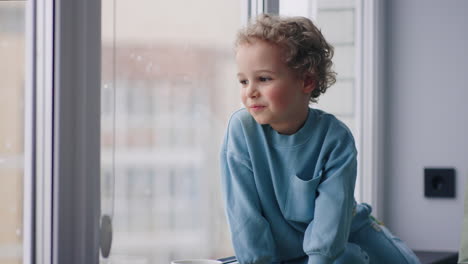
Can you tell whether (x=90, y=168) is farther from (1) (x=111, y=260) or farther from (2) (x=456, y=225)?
(2) (x=456, y=225)

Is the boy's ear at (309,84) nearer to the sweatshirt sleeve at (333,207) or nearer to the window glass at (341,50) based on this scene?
the sweatshirt sleeve at (333,207)

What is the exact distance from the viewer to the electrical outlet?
226 cm

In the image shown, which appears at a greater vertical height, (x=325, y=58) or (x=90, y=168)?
(x=325, y=58)

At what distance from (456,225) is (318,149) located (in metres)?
1.25

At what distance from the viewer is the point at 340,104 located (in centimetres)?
226

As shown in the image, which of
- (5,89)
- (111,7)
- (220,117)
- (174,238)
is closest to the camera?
(5,89)

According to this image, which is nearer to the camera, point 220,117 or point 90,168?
point 90,168

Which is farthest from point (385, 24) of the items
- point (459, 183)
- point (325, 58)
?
point (325, 58)

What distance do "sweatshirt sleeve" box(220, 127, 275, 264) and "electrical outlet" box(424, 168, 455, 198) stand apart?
4.14 feet

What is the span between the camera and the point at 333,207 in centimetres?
114

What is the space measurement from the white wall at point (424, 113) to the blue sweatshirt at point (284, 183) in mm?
1168

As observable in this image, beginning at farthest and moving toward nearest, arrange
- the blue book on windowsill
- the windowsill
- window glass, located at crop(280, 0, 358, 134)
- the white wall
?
the white wall, window glass, located at crop(280, 0, 358, 134), the windowsill, the blue book on windowsill

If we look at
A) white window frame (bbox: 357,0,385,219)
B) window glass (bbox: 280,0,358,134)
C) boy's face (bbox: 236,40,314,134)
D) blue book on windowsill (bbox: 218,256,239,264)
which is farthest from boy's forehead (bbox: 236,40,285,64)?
white window frame (bbox: 357,0,385,219)

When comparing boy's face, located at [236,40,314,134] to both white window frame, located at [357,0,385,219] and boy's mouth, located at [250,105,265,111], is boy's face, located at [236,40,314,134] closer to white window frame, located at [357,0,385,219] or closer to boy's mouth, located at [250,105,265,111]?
boy's mouth, located at [250,105,265,111]
